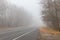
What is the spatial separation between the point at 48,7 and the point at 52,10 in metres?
0.65

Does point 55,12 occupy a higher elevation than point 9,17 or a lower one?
A: higher

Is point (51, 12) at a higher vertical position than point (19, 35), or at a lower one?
higher

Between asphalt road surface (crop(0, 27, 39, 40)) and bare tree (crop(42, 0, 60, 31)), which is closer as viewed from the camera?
asphalt road surface (crop(0, 27, 39, 40))

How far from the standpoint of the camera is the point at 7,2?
220 feet

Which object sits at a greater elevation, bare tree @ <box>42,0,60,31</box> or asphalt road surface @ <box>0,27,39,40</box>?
bare tree @ <box>42,0,60,31</box>

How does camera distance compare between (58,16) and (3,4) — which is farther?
(3,4)

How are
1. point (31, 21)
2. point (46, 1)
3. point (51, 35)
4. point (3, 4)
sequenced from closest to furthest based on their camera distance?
point (51, 35) → point (46, 1) → point (3, 4) → point (31, 21)

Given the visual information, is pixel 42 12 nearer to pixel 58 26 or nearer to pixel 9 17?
pixel 58 26

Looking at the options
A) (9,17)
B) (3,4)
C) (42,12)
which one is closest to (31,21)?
(9,17)

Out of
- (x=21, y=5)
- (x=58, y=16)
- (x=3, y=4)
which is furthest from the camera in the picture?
(x=21, y=5)

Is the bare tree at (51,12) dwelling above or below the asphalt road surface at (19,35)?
above

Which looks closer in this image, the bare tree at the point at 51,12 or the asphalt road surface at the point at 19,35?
the asphalt road surface at the point at 19,35

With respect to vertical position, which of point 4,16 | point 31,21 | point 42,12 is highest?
point 42,12

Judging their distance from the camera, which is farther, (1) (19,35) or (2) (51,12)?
(1) (19,35)
